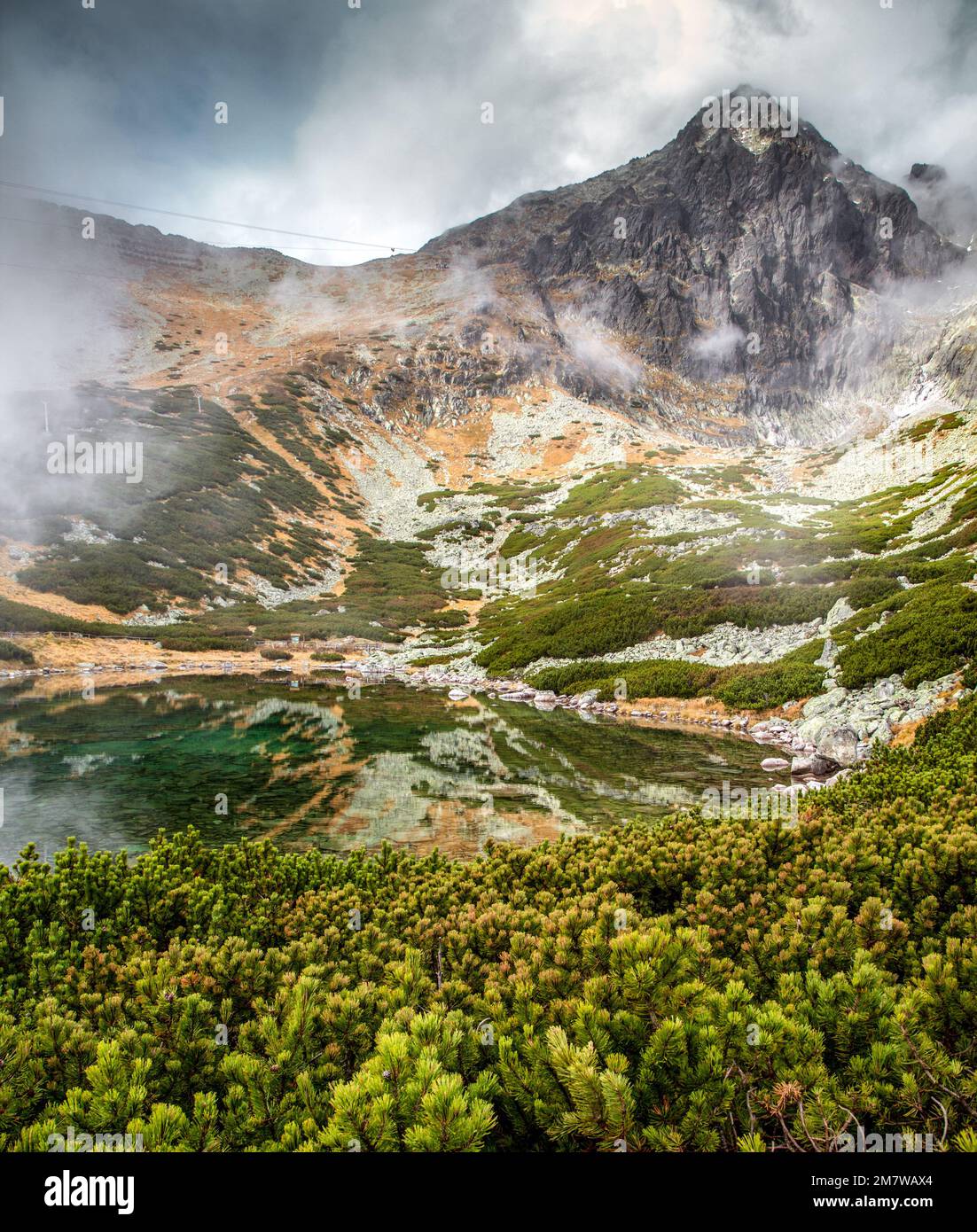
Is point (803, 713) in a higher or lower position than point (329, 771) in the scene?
higher

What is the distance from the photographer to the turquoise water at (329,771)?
1430 cm

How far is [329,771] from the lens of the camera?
19.6 meters

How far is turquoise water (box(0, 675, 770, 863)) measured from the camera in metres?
14.3

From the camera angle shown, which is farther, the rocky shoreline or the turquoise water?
the rocky shoreline

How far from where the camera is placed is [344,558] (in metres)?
87.2

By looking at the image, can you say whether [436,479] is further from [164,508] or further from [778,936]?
[778,936]

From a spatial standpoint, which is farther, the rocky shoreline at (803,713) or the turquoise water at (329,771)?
the rocky shoreline at (803,713)

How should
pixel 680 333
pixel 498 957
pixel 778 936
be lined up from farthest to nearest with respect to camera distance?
pixel 680 333
pixel 498 957
pixel 778 936

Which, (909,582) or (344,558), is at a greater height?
(344,558)

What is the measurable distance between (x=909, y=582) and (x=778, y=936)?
111ft

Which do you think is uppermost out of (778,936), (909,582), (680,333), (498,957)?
(680,333)

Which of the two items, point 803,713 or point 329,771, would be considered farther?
point 803,713

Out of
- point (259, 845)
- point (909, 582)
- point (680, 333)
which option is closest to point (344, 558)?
point (909, 582)
